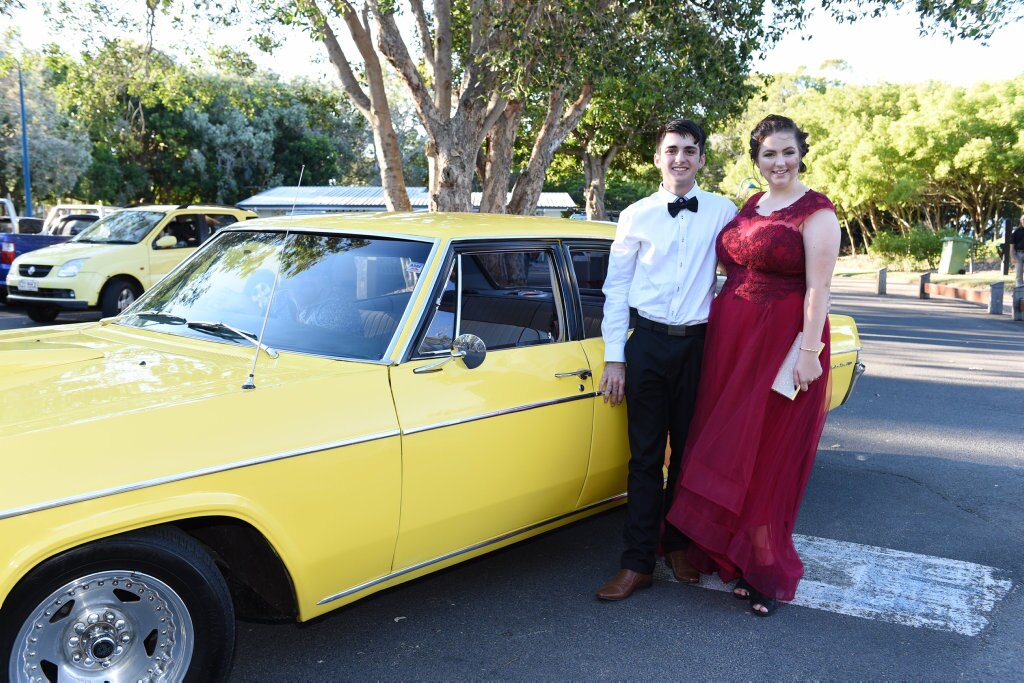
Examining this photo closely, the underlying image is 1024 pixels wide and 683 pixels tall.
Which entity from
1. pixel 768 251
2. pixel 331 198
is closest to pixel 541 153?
pixel 768 251

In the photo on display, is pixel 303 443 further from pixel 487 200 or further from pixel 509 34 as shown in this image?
pixel 487 200

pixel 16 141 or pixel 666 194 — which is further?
pixel 16 141

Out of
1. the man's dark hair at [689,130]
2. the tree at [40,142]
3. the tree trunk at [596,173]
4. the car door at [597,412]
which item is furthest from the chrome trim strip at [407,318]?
the tree at [40,142]

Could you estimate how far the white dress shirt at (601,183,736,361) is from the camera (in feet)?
12.8

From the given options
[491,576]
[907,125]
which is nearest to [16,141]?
[907,125]

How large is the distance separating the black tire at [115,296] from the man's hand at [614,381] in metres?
10.1

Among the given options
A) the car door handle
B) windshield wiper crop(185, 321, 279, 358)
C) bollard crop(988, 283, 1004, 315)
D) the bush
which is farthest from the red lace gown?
the bush

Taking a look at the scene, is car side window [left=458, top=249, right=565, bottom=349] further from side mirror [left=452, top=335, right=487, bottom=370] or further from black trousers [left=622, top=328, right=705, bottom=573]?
black trousers [left=622, top=328, right=705, bottom=573]

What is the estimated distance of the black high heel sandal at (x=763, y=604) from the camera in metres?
3.88

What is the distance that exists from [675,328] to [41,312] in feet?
37.6

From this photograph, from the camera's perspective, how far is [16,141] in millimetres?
35844

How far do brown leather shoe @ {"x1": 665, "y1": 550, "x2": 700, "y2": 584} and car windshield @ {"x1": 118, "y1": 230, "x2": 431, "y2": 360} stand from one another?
1865mm

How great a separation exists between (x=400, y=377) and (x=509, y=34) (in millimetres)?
10137

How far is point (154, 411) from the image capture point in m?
2.72
